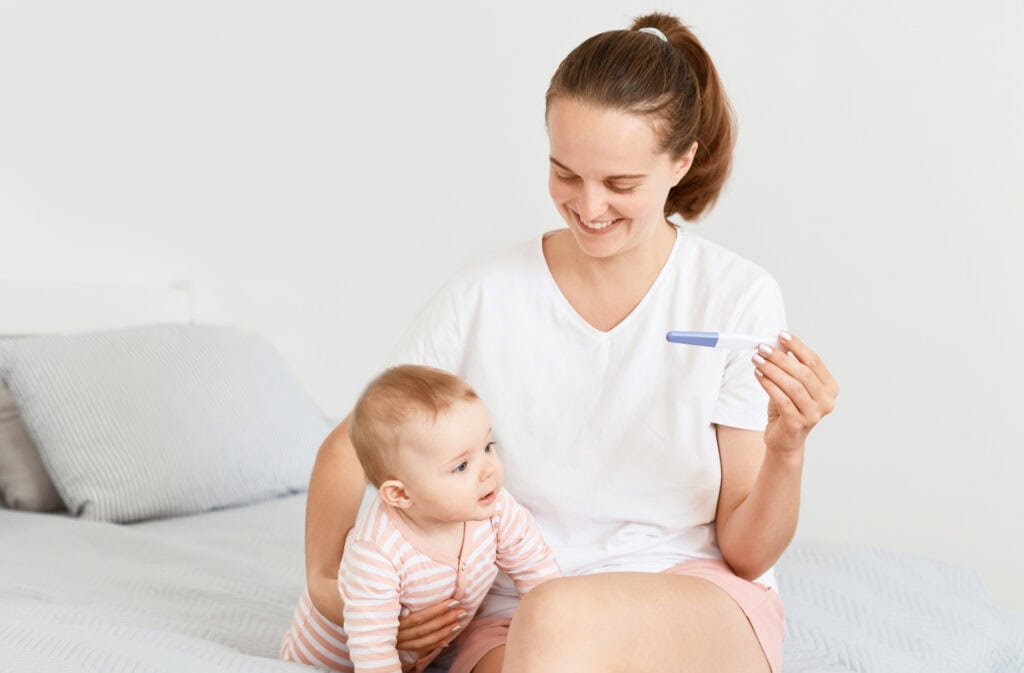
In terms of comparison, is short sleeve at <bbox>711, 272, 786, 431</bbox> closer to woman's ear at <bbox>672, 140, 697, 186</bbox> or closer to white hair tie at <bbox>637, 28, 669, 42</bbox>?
woman's ear at <bbox>672, 140, 697, 186</bbox>

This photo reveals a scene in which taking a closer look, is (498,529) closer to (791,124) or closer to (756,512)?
(756,512)

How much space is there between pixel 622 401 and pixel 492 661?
1.14ft

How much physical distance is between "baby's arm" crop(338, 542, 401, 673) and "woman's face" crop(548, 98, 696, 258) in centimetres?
43

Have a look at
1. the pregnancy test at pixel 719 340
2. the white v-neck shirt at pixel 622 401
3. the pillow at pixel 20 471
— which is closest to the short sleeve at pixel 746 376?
the white v-neck shirt at pixel 622 401

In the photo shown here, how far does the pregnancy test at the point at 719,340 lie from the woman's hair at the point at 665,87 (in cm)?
24

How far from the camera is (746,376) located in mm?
1416

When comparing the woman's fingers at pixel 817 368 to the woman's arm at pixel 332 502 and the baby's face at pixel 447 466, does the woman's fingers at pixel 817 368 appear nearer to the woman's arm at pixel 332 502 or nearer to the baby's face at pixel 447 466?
the baby's face at pixel 447 466

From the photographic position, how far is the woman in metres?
1.32

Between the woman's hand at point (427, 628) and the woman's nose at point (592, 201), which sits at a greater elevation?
the woman's nose at point (592, 201)

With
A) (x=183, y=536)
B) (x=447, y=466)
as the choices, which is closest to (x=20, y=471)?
(x=183, y=536)

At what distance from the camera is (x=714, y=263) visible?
1458 millimetres

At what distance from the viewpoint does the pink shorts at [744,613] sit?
4.24ft

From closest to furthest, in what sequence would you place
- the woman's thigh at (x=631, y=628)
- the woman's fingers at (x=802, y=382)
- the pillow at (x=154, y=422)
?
the woman's thigh at (x=631, y=628), the woman's fingers at (x=802, y=382), the pillow at (x=154, y=422)

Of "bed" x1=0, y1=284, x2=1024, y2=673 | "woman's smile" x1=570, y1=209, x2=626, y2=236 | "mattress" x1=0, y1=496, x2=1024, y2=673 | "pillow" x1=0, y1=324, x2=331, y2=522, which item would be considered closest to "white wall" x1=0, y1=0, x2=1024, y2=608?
"bed" x1=0, y1=284, x2=1024, y2=673
